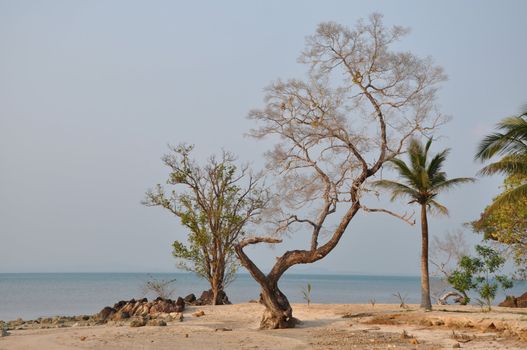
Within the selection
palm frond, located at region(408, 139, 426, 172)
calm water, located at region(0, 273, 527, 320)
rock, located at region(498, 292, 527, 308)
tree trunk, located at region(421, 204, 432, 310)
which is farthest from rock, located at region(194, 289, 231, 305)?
rock, located at region(498, 292, 527, 308)

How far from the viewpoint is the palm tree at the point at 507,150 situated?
1906cm

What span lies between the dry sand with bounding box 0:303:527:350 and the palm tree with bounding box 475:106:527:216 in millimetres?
4345

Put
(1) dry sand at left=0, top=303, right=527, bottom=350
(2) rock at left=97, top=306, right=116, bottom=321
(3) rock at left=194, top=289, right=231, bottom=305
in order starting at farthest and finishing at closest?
(3) rock at left=194, top=289, right=231, bottom=305 → (2) rock at left=97, top=306, right=116, bottom=321 → (1) dry sand at left=0, top=303, right=527, bottom=350

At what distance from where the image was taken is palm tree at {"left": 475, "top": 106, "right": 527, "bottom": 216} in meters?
19.1

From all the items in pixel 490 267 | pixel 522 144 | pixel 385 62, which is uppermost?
pixel 385 62

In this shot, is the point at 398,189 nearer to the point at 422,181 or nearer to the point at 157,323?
the point at 422,181

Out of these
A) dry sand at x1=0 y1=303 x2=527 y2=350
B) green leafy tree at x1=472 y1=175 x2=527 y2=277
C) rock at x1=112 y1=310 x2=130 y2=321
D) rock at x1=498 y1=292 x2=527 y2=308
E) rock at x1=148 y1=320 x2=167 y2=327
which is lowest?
dry sand at x1=0 y1=303 x2=527 y2=350

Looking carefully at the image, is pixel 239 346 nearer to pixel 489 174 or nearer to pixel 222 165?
pixel 489 174

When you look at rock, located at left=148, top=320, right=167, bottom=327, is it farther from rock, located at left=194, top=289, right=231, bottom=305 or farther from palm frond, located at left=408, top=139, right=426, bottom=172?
palm frond, located at left=408, top=139, right=426, bottom=172

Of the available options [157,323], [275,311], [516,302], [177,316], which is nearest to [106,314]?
[177,316]

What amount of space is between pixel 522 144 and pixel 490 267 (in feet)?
35.9

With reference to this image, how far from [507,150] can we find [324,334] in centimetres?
899

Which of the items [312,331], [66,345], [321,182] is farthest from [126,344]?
[321,182]

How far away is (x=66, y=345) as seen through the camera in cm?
1507
